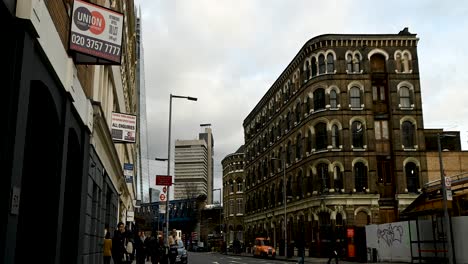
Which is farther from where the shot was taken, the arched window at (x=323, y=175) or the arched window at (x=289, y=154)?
the arched window at (x=289, y=154)

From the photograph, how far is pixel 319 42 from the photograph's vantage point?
51938 mm

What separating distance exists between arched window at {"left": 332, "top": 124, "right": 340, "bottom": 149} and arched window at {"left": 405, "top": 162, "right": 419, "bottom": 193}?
23.7 ft

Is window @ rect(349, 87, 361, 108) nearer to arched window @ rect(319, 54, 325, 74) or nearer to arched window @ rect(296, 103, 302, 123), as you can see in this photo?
arched window @ rect(319, 54, 325, 74)

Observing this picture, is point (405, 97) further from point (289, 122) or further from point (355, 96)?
point (289, 122)

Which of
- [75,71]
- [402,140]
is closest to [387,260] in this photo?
[402,140]

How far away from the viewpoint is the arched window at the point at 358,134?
50.4 metres

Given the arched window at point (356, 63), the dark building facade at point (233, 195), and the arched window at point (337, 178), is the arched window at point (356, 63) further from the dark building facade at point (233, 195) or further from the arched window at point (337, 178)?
the dark building facade at point (233, 195)

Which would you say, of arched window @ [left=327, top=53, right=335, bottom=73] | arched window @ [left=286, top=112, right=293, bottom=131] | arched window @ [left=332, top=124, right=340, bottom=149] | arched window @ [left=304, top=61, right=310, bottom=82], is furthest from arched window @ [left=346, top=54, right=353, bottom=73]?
arched window @ [left=286, top=112, right=293, bottom=131]

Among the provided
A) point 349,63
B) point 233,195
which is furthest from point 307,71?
point 233,195

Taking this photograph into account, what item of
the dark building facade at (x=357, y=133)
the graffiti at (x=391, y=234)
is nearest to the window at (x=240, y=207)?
the dark building facade at (x=357, y=133)

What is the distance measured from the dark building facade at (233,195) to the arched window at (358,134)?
48594 millimetres

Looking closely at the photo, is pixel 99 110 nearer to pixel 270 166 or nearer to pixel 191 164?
pixel 270 166

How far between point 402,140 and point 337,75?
9238mm

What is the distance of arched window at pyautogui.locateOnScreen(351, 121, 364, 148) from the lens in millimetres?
50375
